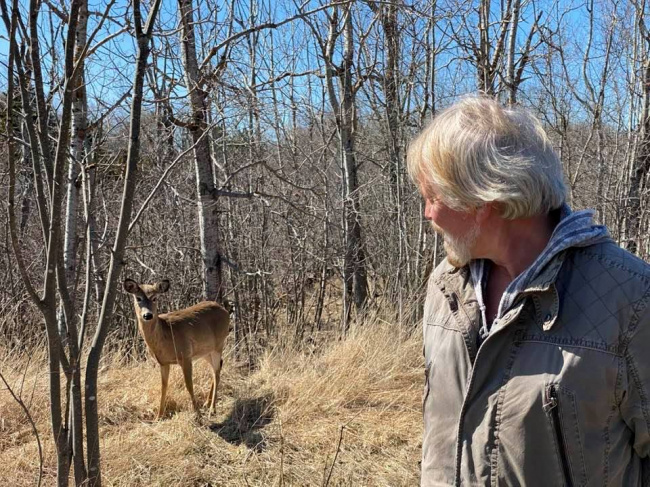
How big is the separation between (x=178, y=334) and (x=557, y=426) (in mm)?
4716

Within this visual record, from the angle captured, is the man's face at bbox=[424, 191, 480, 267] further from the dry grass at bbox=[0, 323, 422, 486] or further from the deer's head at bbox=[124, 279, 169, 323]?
the deer's head at bbox=[124, 279, 169, 323]

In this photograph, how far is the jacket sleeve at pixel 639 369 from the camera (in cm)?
141

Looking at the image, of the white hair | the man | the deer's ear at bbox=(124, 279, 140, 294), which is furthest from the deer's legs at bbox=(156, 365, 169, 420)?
the white hair

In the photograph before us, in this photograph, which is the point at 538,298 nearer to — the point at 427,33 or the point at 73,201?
the point at 73,201

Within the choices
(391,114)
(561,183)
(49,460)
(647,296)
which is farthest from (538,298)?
(391,114)

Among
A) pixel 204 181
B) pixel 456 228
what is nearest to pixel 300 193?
pixel 204 181

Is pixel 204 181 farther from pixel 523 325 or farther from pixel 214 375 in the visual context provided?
pixel 523 325

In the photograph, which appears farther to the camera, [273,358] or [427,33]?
[427,33]

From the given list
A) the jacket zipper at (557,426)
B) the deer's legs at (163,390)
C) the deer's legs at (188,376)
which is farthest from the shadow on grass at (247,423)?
the jacket zipper at (557,426)

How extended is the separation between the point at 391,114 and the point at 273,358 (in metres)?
3.56

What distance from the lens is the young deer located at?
17.6 ft

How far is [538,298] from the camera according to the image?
152 centimetres

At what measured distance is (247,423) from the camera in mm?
4859

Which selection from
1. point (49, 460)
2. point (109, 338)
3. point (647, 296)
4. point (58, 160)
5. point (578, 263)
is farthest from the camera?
point (109, 338)
